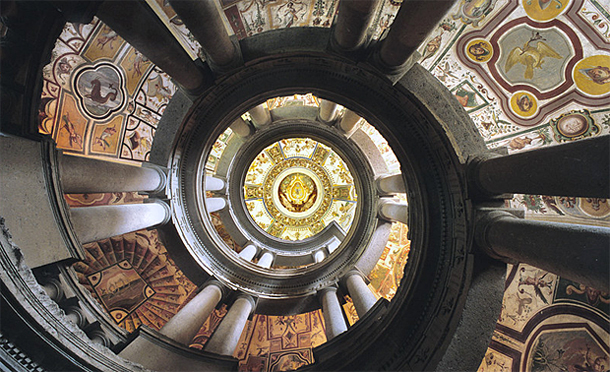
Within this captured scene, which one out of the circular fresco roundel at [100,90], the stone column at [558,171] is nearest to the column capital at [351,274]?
the stone column at [558,171]

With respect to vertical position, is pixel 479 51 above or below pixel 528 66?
above

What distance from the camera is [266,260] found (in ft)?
37.2

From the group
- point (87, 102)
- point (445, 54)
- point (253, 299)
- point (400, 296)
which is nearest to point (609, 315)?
point (400, 296)

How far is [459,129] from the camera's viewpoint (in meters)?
3.97

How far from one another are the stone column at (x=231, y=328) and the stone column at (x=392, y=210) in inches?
195

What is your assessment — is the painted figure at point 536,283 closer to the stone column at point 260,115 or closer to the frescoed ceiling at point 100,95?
the stone column at point 260,115

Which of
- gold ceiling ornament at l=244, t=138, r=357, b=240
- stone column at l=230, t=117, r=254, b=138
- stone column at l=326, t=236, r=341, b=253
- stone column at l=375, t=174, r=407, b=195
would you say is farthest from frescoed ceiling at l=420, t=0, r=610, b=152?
gold ceiling ornament at l=244, t=138, r=357, b=240

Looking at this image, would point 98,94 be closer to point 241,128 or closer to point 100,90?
point 100,90

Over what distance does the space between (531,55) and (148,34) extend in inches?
247

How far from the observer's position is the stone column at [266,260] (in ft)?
35.9

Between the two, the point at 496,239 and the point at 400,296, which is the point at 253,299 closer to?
the point at 400,296

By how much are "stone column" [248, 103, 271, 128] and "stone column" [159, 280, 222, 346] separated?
5.95 metres

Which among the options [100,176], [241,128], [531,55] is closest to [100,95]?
[100,176]

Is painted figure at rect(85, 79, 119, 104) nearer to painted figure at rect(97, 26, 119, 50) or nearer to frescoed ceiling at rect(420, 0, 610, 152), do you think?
painted figure at rect(97, 26, 119, 50)
